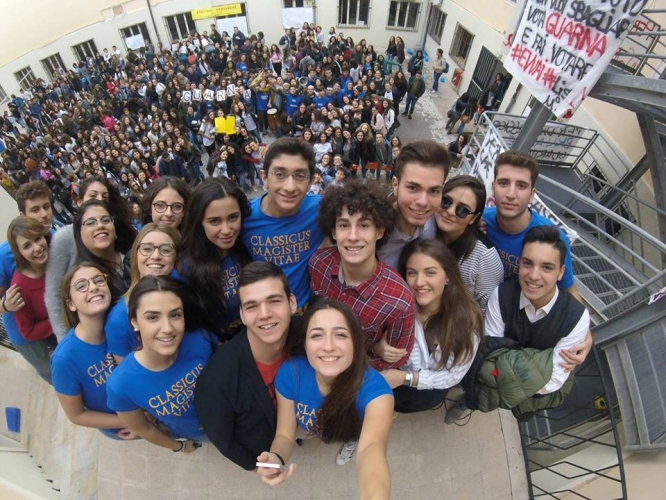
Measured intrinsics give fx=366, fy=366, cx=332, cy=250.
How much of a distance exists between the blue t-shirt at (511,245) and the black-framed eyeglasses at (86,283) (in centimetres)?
309

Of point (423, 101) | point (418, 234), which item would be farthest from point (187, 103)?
point (418, 234)

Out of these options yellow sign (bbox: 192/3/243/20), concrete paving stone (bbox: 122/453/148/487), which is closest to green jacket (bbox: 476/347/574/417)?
concrete paving stone (bbox: 122/453/148/487)

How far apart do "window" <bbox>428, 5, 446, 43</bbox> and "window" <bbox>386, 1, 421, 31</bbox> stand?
709 mm

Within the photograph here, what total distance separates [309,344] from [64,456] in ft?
12.1

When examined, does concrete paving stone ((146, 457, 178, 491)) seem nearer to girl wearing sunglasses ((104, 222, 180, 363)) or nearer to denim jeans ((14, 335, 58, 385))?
denim jeans ((14, 335, 58, 385))

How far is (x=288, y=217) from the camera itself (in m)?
2.90

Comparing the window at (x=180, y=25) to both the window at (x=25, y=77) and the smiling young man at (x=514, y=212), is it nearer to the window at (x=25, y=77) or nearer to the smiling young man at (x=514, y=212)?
the window at (x=25, y=77)

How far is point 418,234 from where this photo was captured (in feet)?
9.27

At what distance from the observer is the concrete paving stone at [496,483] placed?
11.8ft


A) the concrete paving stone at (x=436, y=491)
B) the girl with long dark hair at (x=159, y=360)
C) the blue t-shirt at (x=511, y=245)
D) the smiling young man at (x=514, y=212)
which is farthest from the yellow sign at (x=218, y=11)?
the concrete paving stone at (x=436, y=491)

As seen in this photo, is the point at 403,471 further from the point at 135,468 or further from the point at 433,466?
the point at 135,468

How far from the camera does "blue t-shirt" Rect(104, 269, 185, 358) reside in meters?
2.46

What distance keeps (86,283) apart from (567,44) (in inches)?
218

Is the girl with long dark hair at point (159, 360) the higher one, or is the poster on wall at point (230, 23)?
the girl with long dark hair at point (159, 360)
